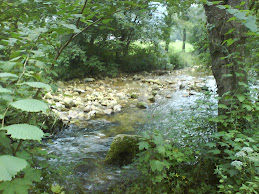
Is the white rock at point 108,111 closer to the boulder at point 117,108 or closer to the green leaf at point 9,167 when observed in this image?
the boulder at point 117,108

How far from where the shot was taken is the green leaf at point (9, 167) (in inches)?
22.5

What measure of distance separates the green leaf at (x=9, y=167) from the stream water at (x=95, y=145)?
1345mm

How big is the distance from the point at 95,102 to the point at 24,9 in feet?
15.7

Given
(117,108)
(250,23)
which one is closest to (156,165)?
(250,23)

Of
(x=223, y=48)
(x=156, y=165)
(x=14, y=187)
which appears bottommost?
(x=156, y=165)

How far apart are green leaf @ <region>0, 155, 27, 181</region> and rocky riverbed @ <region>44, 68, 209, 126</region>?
2664mm

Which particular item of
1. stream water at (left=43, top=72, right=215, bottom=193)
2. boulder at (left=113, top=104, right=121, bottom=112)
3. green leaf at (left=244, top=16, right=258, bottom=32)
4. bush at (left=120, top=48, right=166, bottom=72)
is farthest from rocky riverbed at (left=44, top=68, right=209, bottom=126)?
green leaf at (left=244, top=16, right=258, bottom=32)

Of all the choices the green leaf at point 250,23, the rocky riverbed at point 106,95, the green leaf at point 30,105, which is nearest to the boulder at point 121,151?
the rocky riverbed at point 106,95

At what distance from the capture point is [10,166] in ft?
1.98

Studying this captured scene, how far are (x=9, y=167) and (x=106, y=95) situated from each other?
22.9 feet

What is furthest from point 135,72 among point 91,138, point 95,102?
point 91,138

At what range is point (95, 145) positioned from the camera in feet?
12.3

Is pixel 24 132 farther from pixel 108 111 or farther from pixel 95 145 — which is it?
pixel 108 111

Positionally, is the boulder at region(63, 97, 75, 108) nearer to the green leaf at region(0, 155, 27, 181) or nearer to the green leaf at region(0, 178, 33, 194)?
the green leaf at region(0, 178, 33, 194)
